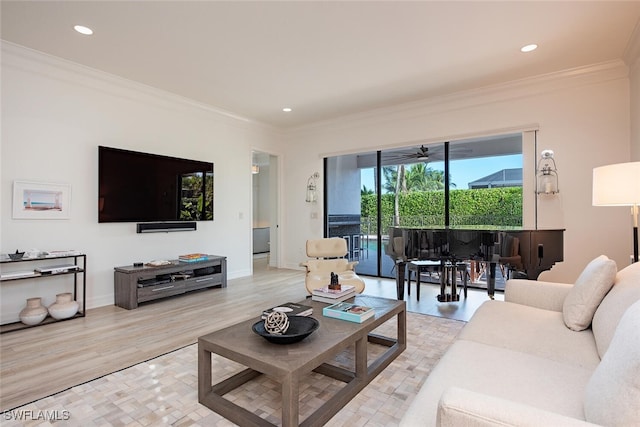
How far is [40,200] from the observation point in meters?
3.58

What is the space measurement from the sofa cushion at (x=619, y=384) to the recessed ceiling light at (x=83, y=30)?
4.26 meters

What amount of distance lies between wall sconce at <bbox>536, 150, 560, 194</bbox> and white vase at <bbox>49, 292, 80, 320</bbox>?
5.73 metres

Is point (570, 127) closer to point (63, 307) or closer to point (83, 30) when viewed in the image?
point (83, 30)

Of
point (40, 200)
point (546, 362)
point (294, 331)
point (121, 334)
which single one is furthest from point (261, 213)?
point (546, 362)

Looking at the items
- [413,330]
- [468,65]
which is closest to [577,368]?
[413,330]

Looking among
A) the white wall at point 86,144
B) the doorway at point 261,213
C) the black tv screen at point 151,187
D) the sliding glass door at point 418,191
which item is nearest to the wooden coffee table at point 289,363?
the sliding glass door at point 418,191

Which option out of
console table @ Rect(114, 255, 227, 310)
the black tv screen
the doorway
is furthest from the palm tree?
console table @ Rect(114, 255, 227, 310)

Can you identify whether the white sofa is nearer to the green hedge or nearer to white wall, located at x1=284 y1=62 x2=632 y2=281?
white wall, located at x1=284 y1=62 x2=632 y2=281

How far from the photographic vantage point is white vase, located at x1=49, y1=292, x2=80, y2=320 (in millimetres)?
3448

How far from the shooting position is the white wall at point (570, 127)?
3943 mm

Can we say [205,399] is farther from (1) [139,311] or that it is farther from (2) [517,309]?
(1) [139,311]

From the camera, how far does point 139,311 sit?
3824mm

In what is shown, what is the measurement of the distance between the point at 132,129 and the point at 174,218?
1.32 meters

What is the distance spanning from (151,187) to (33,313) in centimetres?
191
